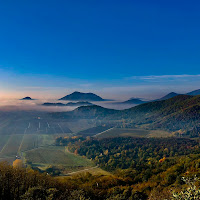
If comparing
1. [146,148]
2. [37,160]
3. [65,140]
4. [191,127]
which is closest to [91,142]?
[65,140]

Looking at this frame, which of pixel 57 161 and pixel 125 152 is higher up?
pixel 57 161

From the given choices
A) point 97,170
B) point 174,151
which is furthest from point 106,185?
point 174,151

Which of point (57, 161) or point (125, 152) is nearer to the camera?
point (57, 161)

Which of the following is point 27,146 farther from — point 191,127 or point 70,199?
point 191,127

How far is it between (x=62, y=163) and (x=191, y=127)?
13958cm

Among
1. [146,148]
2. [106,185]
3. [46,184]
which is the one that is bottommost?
[146,148]

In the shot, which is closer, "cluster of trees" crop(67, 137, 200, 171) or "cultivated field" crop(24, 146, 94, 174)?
"cultivated field" crop(24, 146, 94, 174)

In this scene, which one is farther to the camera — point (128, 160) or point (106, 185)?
point (128, 160)

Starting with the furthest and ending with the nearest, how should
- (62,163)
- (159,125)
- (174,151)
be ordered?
(159,125)
(174,151)
(62,163)

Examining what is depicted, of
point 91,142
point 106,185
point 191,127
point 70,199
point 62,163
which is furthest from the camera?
point 191,127

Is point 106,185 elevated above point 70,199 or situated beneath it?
situated beneath

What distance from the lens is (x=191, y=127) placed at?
540ft

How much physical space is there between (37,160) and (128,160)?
140 ft

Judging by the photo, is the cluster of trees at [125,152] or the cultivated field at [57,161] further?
the cluster of trees at [125,152]
